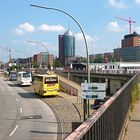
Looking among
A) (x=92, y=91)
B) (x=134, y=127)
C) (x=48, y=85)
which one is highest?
(x=92, y=91)

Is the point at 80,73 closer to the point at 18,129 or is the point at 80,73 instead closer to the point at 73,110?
the point at 73,110

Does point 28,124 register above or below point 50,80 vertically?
below

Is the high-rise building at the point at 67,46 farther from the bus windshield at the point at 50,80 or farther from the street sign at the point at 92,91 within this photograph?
the street sign at the point at 92,91

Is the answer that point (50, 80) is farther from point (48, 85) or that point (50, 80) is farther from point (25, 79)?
point (25, 79)

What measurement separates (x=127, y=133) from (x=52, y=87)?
3772 cm

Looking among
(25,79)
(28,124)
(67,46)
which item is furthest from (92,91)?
(67,46)

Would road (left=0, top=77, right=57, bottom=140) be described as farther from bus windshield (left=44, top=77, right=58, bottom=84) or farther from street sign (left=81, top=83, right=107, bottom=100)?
bus windshield (left=44, top=77, right=58, bottom=84)

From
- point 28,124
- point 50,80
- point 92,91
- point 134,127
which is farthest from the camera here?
point 50,80

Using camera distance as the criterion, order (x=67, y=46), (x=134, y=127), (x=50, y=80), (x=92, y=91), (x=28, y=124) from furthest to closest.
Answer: (x=67, y=46)
(x=50, y=80)
(x=28, y=124)
(x=92, y=91)
(x=134, y=127)

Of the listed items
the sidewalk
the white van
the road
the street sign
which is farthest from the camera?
the white van

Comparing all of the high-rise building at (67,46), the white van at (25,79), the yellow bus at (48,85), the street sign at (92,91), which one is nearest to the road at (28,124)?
the street sign at (92,91)

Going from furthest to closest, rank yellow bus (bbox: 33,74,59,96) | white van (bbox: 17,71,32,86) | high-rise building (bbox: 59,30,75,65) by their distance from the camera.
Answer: high-rise building (bbox: 59,30,75,65), white van (bbox: 17,71,32,86), yellow bus (bbox: 33,74,59,96)

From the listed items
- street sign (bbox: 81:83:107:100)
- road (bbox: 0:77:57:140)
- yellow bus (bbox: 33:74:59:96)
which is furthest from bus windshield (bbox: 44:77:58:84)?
street sign (bbox: 81:83:107:100)

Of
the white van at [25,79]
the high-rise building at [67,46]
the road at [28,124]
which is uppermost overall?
the high-rise building at [67,46]
